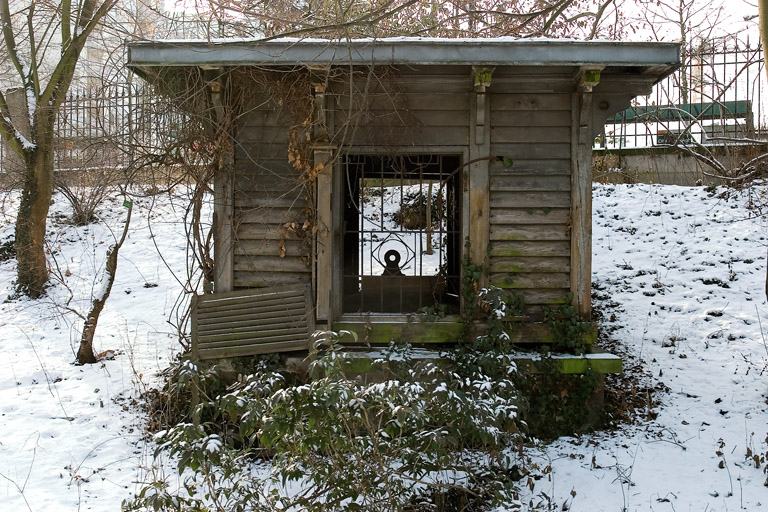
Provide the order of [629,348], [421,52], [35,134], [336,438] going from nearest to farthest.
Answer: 1. [336,438]
2. [421,52]
3. [629,348]
4. [35,134]

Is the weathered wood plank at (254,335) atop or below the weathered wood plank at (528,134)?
below

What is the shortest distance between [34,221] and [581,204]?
817 cm

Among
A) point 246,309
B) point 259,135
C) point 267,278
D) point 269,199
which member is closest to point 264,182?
point 269,199

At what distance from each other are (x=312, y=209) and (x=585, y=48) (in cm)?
269

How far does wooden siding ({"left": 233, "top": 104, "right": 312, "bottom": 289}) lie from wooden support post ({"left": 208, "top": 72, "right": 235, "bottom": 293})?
0.05 metres

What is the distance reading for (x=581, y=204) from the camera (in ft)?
19.8

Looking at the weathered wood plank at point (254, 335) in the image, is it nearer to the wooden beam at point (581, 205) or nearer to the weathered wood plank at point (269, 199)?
the weathered wood plank at point (269, 199)

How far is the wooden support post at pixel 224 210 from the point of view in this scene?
239 inches

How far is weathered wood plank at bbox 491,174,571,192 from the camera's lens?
6.13 m

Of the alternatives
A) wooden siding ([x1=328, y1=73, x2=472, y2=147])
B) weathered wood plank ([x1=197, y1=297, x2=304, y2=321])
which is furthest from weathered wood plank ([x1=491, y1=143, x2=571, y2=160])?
weathered wood plank ([x1=197, y1=297, x2=304, y2=321])

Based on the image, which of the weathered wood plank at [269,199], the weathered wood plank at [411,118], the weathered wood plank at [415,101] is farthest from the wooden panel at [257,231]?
the weathered wood plank at [415,101]

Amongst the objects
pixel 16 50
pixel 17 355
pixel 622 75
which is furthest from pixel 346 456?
pixel 16 50

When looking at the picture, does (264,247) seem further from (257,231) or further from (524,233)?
(524,233)

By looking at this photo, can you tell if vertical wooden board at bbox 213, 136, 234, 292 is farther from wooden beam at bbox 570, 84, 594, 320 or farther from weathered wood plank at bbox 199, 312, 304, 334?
wooden beam at bbox 570, 84, 594, 320
